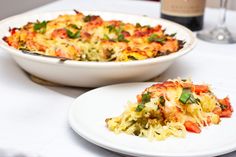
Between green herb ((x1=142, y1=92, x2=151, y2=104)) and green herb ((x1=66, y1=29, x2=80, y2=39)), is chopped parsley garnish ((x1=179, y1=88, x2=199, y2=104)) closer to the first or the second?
green herb ((x1=142, y1=92, x2=151, y2=104))

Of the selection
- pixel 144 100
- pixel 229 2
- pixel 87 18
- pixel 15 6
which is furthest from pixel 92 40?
pixel 229 2

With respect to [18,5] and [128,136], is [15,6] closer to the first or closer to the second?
[18,5]

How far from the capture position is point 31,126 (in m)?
0.76

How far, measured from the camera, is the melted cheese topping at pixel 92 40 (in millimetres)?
916

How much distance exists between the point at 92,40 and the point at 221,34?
0.51m

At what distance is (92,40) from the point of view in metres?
0.99

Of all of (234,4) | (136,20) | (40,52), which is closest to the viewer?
(40,52)

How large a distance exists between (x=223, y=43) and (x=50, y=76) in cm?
60

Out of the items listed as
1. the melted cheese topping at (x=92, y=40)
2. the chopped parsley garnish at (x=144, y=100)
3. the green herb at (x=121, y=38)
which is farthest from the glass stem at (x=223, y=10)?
the chopped parsley garnish at (x=144, y=100)

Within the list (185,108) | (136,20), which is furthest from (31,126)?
(136,20)

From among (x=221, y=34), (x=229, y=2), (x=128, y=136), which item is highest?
(x=128, y=136)

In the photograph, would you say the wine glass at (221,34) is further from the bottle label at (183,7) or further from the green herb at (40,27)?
the green herb at (40,27)

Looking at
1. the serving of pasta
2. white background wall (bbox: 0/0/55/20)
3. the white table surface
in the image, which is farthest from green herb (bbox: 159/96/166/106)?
white background wall (bbox: 0/0/55/20)

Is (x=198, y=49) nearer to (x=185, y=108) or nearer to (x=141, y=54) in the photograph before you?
(x=141, y=54)
